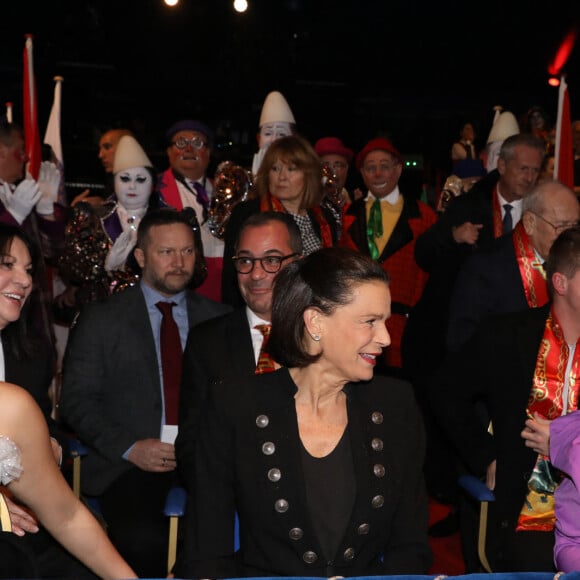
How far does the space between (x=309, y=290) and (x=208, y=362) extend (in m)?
0.87

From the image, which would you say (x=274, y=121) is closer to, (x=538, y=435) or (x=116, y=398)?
(x=116, y=398)

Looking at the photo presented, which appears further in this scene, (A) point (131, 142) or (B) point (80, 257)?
(A) point (131, 142)

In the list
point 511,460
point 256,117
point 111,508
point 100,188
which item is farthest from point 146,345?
point 256,117

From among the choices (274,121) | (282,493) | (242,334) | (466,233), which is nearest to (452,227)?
(466,233)

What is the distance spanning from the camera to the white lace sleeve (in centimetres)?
203

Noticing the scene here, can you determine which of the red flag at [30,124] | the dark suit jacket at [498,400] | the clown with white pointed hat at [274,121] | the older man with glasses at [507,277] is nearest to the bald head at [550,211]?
the older man with glasses at [507,277]

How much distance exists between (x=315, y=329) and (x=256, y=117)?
7116mm

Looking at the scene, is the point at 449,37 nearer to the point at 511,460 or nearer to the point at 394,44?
the point at 394,44

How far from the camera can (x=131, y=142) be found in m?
5.09

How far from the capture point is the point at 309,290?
92.9 inches

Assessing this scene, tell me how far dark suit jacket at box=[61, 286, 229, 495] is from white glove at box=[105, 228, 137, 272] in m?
0.89

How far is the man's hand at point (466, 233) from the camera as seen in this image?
182 inches

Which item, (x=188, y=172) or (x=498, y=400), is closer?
(x=498, y=400)

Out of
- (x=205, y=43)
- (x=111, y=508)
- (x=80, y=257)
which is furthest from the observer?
(x=205, y=43)
